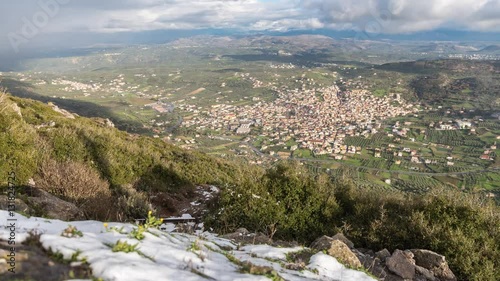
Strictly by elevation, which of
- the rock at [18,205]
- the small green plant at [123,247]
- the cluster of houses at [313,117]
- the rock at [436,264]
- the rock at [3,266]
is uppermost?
the rock at [3,266]

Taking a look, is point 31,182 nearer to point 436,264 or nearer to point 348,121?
point 436,264

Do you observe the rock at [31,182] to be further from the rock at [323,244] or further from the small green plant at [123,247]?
the rock at [323,244]

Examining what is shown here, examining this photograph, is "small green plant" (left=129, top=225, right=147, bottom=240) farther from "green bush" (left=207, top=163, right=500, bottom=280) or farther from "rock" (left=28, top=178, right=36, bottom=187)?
"rock" (left=28, top=178, right=36, bottom=187)

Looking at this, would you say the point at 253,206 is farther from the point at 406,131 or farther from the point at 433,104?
the point at 433,104

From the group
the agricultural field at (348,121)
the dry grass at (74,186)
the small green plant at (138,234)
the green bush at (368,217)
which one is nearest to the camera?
the small green plant at (138,234)

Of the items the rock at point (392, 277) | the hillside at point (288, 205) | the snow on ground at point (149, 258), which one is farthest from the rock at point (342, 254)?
the hillside at point (288, 205)

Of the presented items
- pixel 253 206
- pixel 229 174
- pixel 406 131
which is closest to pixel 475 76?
pixel 406 131

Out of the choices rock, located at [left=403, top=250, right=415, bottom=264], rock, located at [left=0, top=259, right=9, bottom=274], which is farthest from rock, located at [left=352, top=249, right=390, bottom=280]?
rock, located at [left=0, top=259, right=9, bottom=274]
